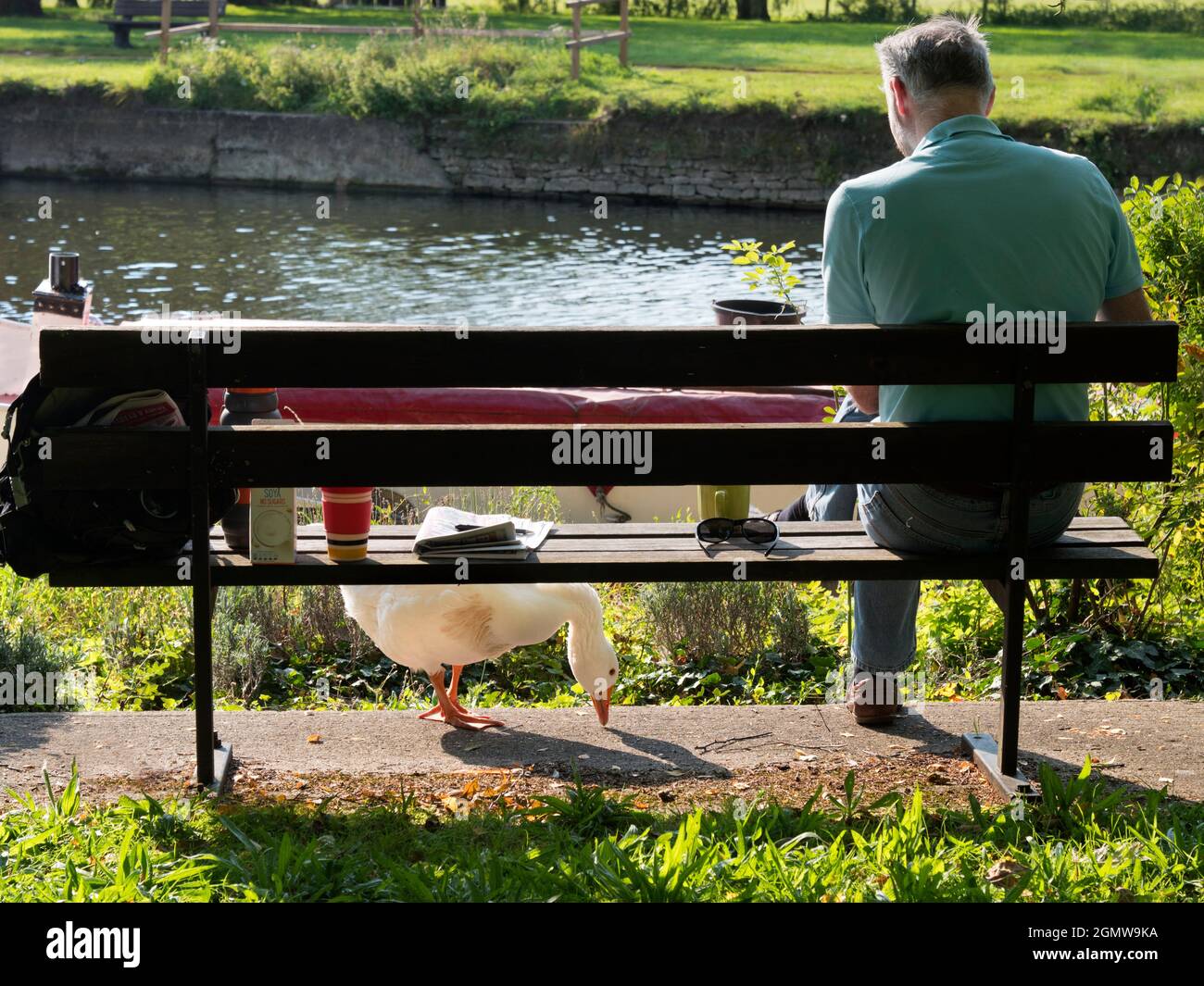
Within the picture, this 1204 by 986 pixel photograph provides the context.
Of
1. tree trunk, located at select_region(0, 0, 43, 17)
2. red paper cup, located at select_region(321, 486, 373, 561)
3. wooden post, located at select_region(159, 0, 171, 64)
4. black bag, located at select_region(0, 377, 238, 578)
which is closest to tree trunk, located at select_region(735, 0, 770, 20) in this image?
wooden post, located at select_region(159, 0, 171, 64)

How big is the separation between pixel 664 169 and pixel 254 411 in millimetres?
22924

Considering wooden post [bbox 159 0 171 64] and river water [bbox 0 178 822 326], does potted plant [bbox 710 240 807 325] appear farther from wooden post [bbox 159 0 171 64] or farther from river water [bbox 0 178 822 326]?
wooden post [bbox 159 0 171 64]

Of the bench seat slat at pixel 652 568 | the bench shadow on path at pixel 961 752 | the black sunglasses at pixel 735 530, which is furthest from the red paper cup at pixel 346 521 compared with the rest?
the bench shadow on path at pixel 961 752

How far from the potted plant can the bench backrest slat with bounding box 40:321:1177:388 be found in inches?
74.5

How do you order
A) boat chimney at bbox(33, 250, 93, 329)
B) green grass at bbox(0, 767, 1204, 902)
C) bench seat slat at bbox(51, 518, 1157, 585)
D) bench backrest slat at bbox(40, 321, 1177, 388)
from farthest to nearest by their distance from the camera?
boat chimney at bbox(33, 250, 93, 329) → bench seat slat at bbox(51, 518, 1157, 585) → bench backrest slat at bbox(40, 321, 1177, 388) → green grass at bbox(0, 767, 1204, 902)

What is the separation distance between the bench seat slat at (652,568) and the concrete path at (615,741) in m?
0.53

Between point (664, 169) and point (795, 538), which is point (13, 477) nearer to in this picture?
point (795, 538)

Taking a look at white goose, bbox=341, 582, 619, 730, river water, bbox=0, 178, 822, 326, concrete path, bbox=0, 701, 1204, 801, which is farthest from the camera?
river water, bbox=0, 178, 822, 326

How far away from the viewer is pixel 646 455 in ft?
11.6

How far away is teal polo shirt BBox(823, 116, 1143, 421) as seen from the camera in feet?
11.8

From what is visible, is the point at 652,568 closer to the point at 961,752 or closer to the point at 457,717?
the point at 457,717

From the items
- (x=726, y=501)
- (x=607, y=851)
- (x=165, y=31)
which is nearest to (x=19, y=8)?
(x=165, y=31)

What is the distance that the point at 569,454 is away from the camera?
3551mm

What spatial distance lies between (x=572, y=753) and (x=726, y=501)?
0.78 meters
